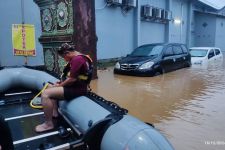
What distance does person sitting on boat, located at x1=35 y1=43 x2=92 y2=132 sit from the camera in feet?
11.9

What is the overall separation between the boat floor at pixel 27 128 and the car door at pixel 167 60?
671cm

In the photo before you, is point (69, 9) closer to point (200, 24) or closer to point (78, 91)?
point (78, 91)

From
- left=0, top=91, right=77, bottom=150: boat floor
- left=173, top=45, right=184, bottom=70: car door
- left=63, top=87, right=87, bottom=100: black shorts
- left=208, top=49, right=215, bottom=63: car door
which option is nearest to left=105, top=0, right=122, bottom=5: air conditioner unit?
left=173, top=45, right=184, bottom=70: car door

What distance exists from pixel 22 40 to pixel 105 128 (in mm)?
4720

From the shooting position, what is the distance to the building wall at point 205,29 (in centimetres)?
2366

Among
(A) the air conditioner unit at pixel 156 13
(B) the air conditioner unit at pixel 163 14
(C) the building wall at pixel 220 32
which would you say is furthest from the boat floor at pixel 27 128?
(C) the building wall at pixel 220 32

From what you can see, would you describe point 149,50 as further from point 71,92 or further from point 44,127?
point 44,127

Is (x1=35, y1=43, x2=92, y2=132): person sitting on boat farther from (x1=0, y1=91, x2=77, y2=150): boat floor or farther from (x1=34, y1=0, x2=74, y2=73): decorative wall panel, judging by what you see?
(x1=34, y1=0, x2=74, y2=73): decorative wall panel

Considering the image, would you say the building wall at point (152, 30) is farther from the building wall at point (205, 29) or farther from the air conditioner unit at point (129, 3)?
the building wall at point (205, 29)

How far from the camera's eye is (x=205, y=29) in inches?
938

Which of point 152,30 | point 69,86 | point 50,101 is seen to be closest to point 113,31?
point 152,30

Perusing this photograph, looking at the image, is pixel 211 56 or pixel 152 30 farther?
pixel 152 30

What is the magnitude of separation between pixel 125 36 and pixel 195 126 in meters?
10.8

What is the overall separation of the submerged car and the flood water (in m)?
0.31
